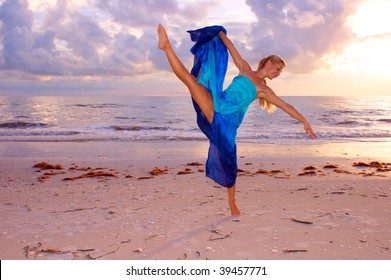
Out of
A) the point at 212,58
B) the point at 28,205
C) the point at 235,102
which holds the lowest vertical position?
the point at 28,205

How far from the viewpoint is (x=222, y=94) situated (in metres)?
5.05

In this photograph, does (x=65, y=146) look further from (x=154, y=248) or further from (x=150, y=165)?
(x=154, y=248)

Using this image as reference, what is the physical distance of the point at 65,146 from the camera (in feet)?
48.2

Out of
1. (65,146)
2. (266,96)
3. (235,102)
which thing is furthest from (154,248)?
(65,146)

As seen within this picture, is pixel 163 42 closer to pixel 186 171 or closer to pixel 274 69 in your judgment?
pixel 274 69

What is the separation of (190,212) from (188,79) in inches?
76.3

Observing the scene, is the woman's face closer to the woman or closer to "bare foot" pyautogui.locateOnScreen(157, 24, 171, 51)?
the woman

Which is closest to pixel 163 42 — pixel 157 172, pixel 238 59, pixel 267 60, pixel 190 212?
pixel 238 59

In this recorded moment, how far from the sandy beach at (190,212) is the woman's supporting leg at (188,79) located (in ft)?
4.84

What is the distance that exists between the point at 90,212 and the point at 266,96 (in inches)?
115

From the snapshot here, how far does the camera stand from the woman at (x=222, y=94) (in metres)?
5.00

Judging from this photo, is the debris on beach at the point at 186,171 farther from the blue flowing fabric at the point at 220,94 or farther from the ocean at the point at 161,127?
the ocean at the point at 161,127

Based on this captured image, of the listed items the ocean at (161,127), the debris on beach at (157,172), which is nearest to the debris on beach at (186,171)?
the debris on beach at (157,172)
